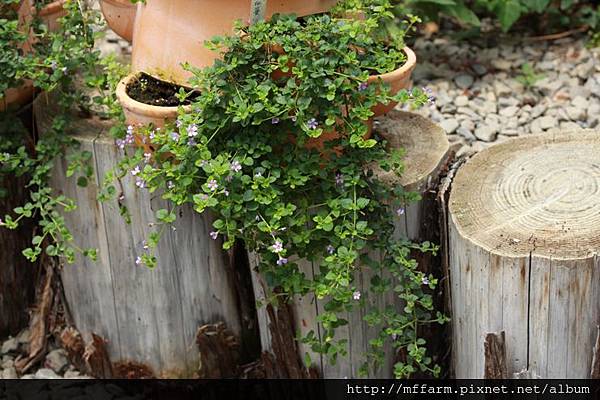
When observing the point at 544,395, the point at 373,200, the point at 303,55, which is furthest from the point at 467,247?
the point at 303,55

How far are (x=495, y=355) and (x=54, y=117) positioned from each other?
132 cm

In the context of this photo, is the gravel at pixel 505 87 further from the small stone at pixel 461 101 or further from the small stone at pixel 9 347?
the small stone at pixel 9 347

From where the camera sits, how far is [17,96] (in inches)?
107

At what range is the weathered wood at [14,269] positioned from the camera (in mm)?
2852

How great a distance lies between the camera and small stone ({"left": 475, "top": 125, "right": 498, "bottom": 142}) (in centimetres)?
327

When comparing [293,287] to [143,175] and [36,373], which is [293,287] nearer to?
[143,175]

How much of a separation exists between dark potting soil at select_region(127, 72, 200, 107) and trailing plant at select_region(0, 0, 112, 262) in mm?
209

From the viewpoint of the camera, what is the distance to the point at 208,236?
2615 millimetres

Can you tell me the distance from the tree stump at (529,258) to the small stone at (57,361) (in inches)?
48.6

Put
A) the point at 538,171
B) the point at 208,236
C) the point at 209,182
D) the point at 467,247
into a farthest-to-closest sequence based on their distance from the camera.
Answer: the point at 208,236
the point at 538,171
the point at 467,247
the point at 209,182

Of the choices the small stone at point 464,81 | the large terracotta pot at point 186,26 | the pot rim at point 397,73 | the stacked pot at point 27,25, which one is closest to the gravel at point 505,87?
the small stone at point 464,81

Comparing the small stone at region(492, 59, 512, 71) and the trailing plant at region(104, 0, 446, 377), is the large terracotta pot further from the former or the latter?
the small stone at region(492, 59, 512, 71)

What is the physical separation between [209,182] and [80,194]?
2.22 feet

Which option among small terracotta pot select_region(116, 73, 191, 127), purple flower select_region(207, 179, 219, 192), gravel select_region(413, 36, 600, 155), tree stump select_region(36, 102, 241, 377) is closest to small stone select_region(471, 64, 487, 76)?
gravel select_region(413, 36, 600, 155)
